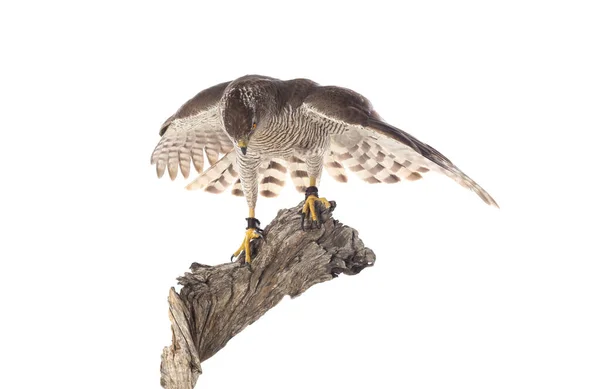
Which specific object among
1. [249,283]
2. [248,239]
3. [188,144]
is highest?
[188,144]

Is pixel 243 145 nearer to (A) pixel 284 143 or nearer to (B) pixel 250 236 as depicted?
(A) pixel 284 143

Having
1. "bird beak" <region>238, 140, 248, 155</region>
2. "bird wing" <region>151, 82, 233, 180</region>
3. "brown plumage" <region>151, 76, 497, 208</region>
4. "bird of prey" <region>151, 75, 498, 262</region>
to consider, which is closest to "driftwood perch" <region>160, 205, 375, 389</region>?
"bird of prey" <region>151, 75, 498, 262</region>

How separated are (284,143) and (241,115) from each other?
0.70 metres

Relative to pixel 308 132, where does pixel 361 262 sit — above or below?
below

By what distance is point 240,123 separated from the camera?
5.12 m

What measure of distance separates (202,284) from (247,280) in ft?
1.30

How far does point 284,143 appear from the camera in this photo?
5723mm

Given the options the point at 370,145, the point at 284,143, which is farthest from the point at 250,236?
the point at 370,145

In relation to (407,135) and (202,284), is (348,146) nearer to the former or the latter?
(407,135)

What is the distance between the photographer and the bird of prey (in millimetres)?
5203

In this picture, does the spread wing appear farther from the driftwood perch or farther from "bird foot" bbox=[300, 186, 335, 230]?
the driftwood perch

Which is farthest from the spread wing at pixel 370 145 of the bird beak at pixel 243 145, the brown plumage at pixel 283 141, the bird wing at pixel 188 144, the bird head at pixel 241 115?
the bird wing at pixel 188 144

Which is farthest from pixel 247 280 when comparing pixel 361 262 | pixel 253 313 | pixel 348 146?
pixel 348 146

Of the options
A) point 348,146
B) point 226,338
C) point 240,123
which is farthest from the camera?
point 348,146
